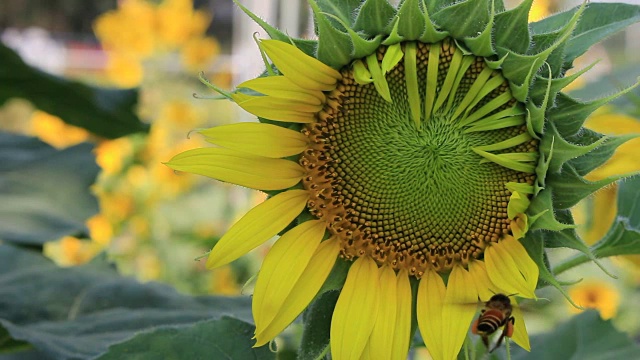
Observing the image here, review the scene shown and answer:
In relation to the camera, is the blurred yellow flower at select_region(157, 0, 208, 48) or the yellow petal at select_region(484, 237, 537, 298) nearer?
the yellow petal at select_region(484, 237, 537, 298)

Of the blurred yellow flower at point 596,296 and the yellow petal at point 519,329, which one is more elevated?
the yellow petal at point 519,329

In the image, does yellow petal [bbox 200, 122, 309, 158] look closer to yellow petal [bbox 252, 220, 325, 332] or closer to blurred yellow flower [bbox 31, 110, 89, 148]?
yellow petal [bbox 252, 220, 325, 332]

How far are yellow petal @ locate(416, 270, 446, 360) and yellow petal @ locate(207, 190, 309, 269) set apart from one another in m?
0.13

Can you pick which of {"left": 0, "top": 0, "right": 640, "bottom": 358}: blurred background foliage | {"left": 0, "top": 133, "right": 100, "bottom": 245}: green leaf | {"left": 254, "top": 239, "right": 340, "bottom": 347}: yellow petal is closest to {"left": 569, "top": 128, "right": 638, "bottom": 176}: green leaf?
{"left": 254, "top": 239, "right": 340, "bottom": 347}: yellow petal

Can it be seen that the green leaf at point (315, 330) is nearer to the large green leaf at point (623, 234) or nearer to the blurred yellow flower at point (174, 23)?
the large green leaf at point (623, 234)

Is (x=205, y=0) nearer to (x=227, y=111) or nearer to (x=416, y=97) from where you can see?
(x=227, y=111)

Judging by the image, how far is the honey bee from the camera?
0.65 metres

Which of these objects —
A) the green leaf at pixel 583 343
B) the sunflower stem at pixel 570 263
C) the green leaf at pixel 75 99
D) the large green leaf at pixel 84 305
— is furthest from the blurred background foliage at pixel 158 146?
the sunflower stem at pixel 570 263

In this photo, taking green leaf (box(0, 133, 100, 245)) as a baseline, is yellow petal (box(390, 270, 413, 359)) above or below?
above

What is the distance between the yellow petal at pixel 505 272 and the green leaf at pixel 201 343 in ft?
0.71

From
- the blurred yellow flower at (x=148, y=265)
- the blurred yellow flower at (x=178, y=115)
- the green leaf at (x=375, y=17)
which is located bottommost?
the blurred yellow flower at (x=148, y=265)

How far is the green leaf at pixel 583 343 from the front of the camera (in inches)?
35.5

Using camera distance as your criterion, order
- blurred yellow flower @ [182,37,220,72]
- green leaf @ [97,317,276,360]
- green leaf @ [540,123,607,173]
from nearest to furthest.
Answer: green leaf @ [540,123,607,173]
green leaf @ [97,317,276,360]
blurred yellow flower @ [182,37,220,72]

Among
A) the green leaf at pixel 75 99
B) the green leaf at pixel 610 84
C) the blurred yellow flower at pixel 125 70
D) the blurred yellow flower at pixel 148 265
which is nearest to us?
the green leaf at pixel 610 84
